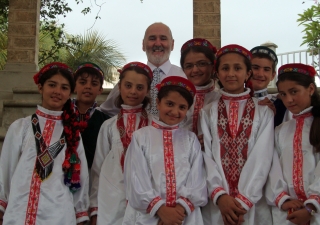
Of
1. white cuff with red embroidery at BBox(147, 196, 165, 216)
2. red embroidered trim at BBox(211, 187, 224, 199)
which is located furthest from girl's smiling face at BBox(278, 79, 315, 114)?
white cuff with red embroidery at BBox(147, 196, 165, 216)

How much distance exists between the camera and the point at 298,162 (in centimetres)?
247

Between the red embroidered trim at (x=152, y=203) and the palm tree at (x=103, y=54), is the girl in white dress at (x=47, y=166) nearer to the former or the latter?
the red embroidered trim at (x=152, y=203)

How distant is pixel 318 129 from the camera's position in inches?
97.7

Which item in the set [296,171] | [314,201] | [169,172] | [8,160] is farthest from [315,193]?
[8,160]

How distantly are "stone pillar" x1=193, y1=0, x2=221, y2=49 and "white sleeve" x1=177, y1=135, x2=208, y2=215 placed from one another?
13.6 feet

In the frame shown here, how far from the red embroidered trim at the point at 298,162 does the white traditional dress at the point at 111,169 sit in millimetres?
1039

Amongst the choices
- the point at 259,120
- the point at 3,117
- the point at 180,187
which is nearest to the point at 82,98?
the point at 180,187

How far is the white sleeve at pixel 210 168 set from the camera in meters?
2.42

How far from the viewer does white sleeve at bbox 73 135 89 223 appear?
8.61 ft

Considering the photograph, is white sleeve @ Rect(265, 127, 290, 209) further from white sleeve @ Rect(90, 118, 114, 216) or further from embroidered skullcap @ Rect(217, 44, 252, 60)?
white sleeve @ Rect(90, 118, 114, 216)

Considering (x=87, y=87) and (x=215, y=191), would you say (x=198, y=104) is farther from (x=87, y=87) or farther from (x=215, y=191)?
(x=87, y=87)

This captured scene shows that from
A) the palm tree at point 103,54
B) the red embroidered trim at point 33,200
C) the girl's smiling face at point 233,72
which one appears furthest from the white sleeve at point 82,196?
the palm tree at point 103,54

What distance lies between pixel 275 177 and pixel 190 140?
0.59m

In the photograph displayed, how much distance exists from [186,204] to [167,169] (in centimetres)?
25
